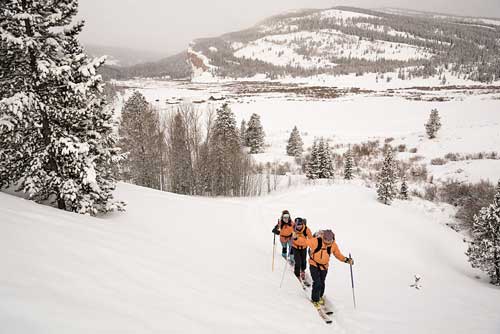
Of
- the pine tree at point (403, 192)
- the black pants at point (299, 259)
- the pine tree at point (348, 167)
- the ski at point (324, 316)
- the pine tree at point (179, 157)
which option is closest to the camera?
the ski at point (324, 316)

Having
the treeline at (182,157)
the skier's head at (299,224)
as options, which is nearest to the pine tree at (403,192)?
the treeline at (182,157)

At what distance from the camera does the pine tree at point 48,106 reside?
8156 millimetres

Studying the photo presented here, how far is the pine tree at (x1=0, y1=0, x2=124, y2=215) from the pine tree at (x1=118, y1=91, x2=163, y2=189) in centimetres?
1557

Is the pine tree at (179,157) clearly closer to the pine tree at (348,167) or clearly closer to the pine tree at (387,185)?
the pine tree at (348,167)

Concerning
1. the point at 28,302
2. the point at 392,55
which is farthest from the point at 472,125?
the point at 392,55

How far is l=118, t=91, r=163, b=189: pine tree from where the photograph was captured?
2502 cm

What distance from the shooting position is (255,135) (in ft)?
129

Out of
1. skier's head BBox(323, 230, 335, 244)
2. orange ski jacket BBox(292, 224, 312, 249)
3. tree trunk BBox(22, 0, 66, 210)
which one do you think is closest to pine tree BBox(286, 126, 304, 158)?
orange ski jacket BBox(292, 224, 312, 249)

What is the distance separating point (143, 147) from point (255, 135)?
57.9 feet

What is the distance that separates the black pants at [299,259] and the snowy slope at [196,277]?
0.42 m

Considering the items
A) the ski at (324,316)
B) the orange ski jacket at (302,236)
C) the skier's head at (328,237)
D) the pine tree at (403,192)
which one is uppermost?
the skier's head at (328,237)

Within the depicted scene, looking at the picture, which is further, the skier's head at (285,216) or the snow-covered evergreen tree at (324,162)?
the snow-covered evergreen tree at (324,162)

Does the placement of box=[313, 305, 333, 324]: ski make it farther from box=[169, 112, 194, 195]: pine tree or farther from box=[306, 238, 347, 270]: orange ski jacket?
box=[169, 112, 194, 195]: pine tree

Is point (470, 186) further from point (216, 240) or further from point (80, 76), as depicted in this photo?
point (80, 76)
